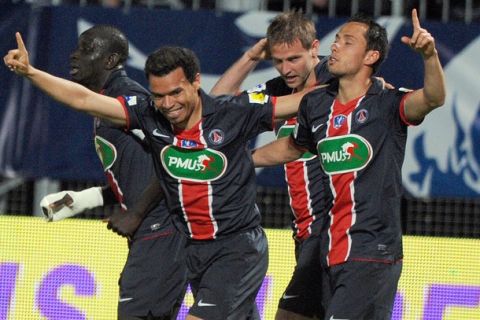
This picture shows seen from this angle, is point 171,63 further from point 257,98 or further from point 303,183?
point 303,183

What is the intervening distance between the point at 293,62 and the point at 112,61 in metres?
1.11

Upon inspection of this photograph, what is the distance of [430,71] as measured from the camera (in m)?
5.61

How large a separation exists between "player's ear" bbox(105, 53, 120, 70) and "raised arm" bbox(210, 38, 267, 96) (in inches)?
25.2

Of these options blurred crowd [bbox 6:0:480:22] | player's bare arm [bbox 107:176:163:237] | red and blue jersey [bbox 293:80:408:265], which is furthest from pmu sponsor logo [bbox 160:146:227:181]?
blurred crowd [bbox 6:0:480:22]

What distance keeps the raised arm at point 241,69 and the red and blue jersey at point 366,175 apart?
1356 mm

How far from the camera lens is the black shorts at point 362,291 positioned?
5.88m

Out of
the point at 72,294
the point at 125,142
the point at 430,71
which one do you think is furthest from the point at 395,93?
the point at 72,294

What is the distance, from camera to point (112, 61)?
7.25 meters

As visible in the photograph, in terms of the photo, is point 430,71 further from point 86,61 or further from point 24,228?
point 24,228

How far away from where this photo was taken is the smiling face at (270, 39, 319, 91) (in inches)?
268

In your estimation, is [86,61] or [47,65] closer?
[86,61]

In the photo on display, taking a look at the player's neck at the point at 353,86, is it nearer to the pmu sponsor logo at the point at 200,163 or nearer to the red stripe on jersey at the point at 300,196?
the pmu sponsor logo at the point at 200,163

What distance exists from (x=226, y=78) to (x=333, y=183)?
166cm

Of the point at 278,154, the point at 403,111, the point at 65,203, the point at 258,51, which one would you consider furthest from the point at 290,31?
the point at 65,203
